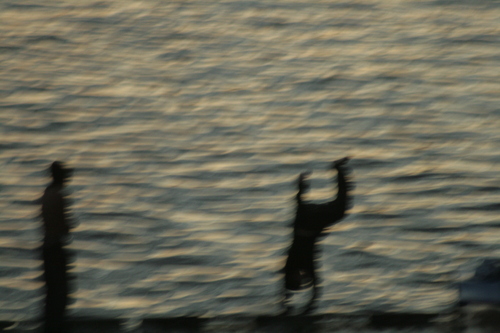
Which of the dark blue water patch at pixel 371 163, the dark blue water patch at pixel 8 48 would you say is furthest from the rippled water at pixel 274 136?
the dark blue water patch at pixel 8 48

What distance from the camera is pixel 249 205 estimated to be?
237cm

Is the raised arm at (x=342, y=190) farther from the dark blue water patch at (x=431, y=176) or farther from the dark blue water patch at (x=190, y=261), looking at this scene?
the dark blue water patch at (x=190, y=261)

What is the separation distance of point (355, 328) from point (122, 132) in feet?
4.88

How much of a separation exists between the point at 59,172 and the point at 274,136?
104 centimetres

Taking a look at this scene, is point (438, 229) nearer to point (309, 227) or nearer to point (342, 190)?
point (342, 190)

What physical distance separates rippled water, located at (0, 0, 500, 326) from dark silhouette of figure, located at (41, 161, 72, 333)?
6.8 inches

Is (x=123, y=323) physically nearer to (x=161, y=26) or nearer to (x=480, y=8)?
(x=161, y=26)

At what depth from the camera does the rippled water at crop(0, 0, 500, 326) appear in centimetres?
234

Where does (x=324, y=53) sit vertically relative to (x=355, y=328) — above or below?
above

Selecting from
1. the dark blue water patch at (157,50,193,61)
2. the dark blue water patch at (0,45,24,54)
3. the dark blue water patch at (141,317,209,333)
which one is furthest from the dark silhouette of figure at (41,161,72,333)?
the dark blue water patch at (157,50,193,61)

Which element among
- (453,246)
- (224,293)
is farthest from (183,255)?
(453,246)

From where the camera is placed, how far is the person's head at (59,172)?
2.31 meters

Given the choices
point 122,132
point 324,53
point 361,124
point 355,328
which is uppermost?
point 324,53

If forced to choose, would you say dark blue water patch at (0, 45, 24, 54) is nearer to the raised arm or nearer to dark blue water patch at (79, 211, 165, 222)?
dark blue water patch at (79, 211, 165, 222)
